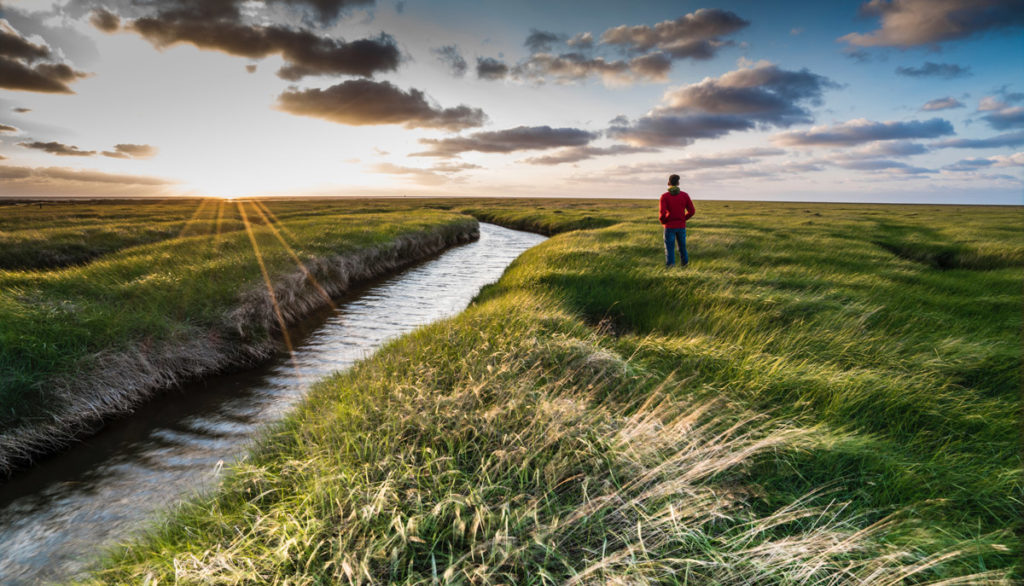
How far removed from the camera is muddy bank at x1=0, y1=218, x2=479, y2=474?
6762 mm

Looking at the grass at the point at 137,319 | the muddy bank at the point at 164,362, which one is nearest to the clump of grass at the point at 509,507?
the muddy bank at the point at 164,362

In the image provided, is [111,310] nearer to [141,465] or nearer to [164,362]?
[164,362]

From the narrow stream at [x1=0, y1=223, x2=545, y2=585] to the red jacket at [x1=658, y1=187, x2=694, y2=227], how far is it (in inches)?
400

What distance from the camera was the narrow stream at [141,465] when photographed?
5055 millimetres

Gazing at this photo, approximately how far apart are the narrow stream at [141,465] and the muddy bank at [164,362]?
0.29 meters

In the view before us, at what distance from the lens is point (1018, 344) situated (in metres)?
7.00

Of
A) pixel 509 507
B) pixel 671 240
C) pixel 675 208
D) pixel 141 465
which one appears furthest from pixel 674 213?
pixel 141 465

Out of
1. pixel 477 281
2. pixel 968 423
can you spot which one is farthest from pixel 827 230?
pixel 968 423

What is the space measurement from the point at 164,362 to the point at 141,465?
330 cm

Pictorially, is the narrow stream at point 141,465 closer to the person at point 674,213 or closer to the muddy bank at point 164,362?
the muddy bank at point 164,362

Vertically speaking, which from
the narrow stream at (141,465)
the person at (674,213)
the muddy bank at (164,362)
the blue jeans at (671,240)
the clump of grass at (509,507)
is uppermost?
the person at (674,213)

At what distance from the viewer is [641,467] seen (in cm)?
384

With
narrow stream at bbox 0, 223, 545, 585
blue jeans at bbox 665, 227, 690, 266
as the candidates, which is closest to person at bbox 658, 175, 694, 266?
blue jeans at bbox 665, 227, 690, 266

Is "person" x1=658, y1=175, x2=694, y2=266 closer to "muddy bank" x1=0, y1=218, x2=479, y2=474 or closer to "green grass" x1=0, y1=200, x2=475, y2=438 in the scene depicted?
"muddy bank" x1=0, y1=218, x2=479, y2=474
